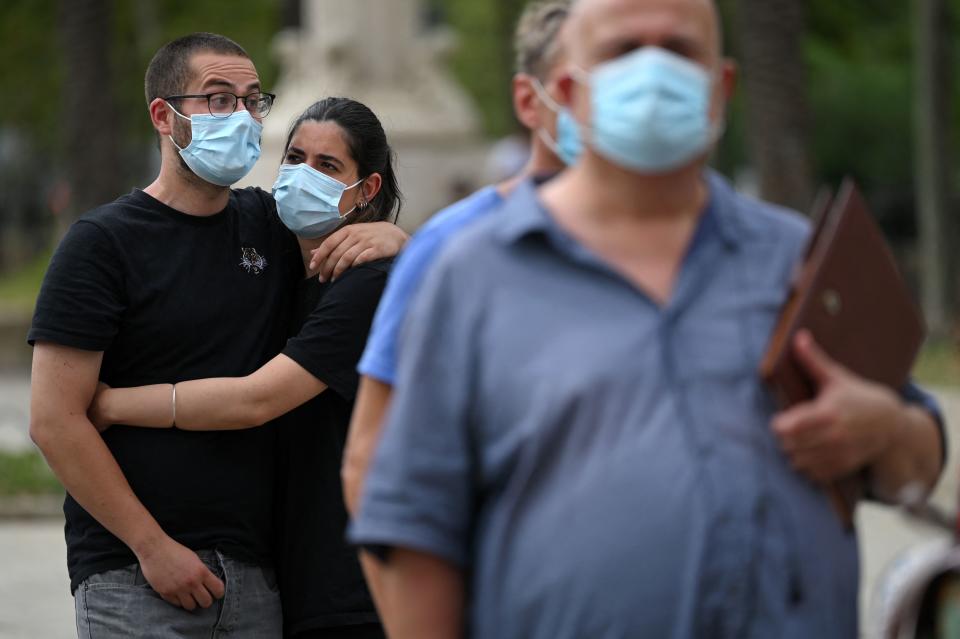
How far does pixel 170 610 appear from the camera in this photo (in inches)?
152

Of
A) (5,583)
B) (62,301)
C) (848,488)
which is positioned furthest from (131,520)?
(5,583)

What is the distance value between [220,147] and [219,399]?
62 cm

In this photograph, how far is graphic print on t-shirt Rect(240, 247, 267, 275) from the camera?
13.2 ft

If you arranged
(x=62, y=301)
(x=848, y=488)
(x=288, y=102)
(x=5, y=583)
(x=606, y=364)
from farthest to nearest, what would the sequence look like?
(x=288, y=102)
(x=5, y=583)
(x=62, y=301)
(x=848, y=488)
(x=606, y=364)

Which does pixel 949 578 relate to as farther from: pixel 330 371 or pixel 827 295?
pixel 330 371

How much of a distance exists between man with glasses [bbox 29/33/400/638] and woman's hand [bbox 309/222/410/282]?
0.59 ft

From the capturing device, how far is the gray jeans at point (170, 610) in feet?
12.5

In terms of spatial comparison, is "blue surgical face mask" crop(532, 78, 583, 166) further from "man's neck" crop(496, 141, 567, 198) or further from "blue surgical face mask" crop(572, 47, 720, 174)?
"blue surgical face mask" crop(572, 47, 720, 174)

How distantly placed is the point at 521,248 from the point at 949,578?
34.8 inches

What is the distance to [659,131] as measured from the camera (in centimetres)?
260

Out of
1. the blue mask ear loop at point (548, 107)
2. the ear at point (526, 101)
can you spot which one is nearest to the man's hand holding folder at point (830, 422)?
the blue mask ear loop at point (548, 107)

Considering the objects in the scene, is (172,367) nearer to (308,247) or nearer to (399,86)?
(308,247)

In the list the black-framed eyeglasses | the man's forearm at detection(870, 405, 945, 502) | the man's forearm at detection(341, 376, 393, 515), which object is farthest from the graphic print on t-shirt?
the man's forearm at detection(870, 405, 945, 502)

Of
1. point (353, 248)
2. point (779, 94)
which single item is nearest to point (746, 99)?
point (779, 94)
